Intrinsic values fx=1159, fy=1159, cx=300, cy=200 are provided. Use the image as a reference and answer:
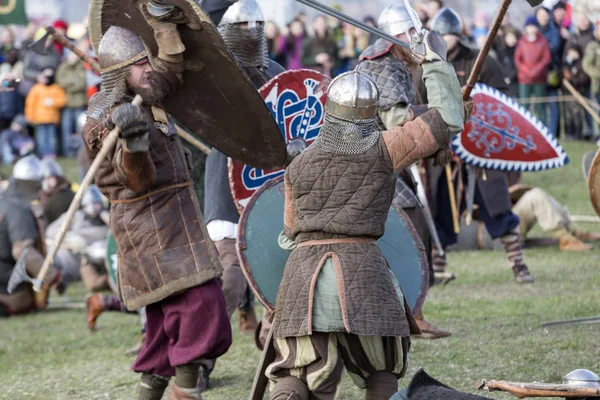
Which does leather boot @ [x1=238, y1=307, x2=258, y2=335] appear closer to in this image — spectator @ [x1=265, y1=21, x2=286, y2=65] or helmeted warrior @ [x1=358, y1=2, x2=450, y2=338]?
helmeted warrior @ [x1=358, y1=2, x2=450, y2=338]

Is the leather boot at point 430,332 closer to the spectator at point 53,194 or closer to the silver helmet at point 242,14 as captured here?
the silver helmet at point 242,14

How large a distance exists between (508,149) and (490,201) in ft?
1.42

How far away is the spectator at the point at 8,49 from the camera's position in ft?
65.3

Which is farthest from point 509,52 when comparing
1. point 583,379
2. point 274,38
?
point 583,379

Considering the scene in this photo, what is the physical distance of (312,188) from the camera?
4602mm

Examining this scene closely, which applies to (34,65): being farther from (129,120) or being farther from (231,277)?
(129,120)

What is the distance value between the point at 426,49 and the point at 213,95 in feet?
4.25

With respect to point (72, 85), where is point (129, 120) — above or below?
above

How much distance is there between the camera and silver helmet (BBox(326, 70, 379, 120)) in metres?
4.54

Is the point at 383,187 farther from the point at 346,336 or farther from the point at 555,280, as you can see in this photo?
the point at 555,280

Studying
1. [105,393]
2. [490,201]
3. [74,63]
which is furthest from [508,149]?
[74,63]

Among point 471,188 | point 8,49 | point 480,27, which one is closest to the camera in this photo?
point 471,188

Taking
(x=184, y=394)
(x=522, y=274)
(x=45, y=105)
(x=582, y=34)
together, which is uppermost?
(x=184, y=394)

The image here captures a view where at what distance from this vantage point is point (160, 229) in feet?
17.0
